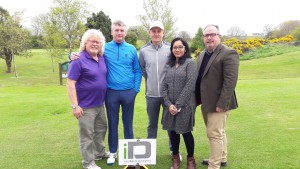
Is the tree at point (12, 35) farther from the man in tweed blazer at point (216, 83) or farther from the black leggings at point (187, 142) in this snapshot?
the man in tweed blazer at point (216, 83)

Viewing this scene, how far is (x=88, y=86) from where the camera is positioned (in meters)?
3.95

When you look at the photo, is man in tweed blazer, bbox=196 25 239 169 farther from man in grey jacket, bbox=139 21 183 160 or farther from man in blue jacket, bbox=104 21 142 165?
man in blue jacket, bbox=104 21 142 165

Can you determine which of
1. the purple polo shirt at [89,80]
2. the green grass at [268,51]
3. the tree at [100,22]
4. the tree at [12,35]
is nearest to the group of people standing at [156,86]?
the purple polo shirt at [89,80]

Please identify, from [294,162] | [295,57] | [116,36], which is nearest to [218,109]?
[294,162]

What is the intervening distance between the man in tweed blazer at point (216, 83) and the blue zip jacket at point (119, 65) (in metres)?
1.02

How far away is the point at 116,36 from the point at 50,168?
219 centimetres

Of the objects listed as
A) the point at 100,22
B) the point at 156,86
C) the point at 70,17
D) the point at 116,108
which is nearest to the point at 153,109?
the point at 156,86

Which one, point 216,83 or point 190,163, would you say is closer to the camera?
point 216,83

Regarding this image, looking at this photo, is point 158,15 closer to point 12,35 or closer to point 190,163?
point 12,35

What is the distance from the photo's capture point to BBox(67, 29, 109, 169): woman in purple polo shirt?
385 cm

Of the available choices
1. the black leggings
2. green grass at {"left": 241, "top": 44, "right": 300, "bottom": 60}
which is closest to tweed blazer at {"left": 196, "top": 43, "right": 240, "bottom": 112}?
the black leggings

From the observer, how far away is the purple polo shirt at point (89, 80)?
3863 mm

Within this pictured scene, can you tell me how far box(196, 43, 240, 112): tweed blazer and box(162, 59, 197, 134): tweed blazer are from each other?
16cm

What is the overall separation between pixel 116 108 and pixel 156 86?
0.70m
